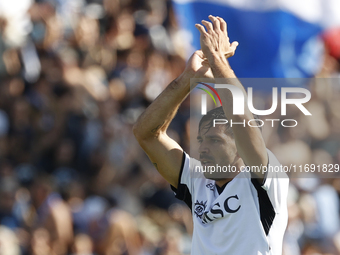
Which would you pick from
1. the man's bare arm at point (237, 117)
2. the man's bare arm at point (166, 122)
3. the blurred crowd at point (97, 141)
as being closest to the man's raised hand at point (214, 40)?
the man's bare arm at point (237, 117)

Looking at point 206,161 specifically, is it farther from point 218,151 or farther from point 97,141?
point 97,141

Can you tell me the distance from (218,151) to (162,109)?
Result: 508 millimetres

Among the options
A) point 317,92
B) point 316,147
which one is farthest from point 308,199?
point 317,92

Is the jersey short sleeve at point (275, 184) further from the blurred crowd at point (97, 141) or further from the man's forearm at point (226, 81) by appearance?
the blurred crowd at point (97, 141)

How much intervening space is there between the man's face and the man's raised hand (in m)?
0.49

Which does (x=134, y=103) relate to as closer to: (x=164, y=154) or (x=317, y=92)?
(x=317, y=92)

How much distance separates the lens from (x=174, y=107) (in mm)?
3521

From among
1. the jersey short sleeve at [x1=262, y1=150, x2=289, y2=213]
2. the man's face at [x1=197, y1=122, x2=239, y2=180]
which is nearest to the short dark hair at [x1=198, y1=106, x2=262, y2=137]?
the man's face at [x1=197, y1=122, x2=239, y2=180]

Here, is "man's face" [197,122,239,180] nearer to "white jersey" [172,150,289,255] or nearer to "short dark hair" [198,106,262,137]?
"short dark hair" [198,106,262,137]

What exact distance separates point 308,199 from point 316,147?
0.85 m

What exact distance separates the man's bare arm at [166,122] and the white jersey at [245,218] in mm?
461

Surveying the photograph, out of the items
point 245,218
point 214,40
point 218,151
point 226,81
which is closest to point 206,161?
point 218,151

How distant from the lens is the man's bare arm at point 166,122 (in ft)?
11.2

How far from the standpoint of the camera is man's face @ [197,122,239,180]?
326 cm
